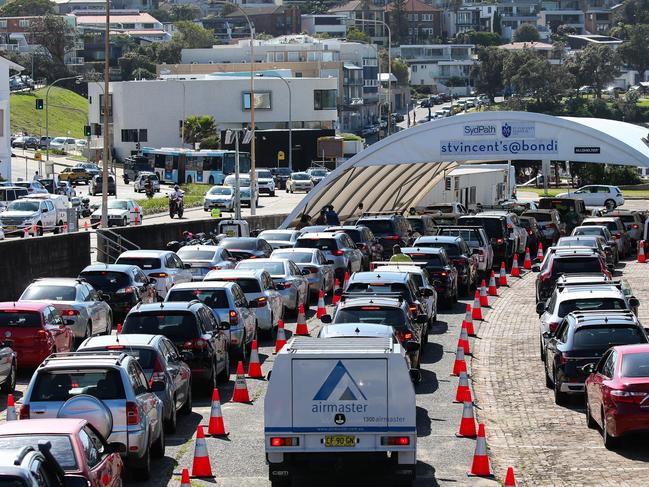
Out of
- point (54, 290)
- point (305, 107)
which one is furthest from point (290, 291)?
point (305, 107)

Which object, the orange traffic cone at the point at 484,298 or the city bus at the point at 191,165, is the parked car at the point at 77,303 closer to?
the orange traffic cone at the point at 484,298

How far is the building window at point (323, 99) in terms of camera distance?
137000mm

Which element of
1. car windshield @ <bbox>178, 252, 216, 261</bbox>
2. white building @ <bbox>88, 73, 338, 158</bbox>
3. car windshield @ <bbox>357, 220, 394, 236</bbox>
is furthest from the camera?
white building @ <bbox>88, 73, 338, 158</bbox>

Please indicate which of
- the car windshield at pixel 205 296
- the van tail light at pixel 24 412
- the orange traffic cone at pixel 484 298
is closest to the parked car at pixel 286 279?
the orange traffic cone at pixel 484 298

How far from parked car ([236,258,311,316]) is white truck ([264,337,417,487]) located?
16.1 metres

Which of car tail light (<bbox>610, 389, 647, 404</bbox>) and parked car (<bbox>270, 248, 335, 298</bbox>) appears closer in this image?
car tail light (<bbox>610, 389, 647, 404</bbox>)

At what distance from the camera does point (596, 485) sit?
52.5 ft

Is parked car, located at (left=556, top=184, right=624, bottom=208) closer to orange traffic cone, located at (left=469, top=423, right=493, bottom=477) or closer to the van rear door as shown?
orange traffic cone, located at (left=469, top=423, right=493, bottom=477)

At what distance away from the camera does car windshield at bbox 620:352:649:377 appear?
57.4 ft

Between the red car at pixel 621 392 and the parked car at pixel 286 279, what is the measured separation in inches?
524

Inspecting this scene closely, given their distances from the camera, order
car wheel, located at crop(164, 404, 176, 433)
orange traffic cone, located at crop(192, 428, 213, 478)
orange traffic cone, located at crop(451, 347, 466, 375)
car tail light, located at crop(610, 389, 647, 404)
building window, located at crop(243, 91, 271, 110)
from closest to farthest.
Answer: orange traffic cone, located at crop(192, 428, 213, 478), car tail light, located at crop(610, 389, 647, 404), car wheel, located at crop(164, 404, 176, 433), orange traffic cone, located at crop(451, 347, 466, 375), building window, located at crop(243, 91, 271, 110)

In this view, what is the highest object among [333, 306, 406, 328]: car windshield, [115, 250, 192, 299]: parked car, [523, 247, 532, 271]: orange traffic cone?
[333, 306, 406, 328]: car windshield

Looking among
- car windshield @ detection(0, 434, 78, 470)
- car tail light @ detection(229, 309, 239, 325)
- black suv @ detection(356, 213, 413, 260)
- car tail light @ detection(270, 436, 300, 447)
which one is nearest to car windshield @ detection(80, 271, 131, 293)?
car tail light @ detection(229, 309, 239, 325)

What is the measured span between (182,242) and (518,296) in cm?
1097
